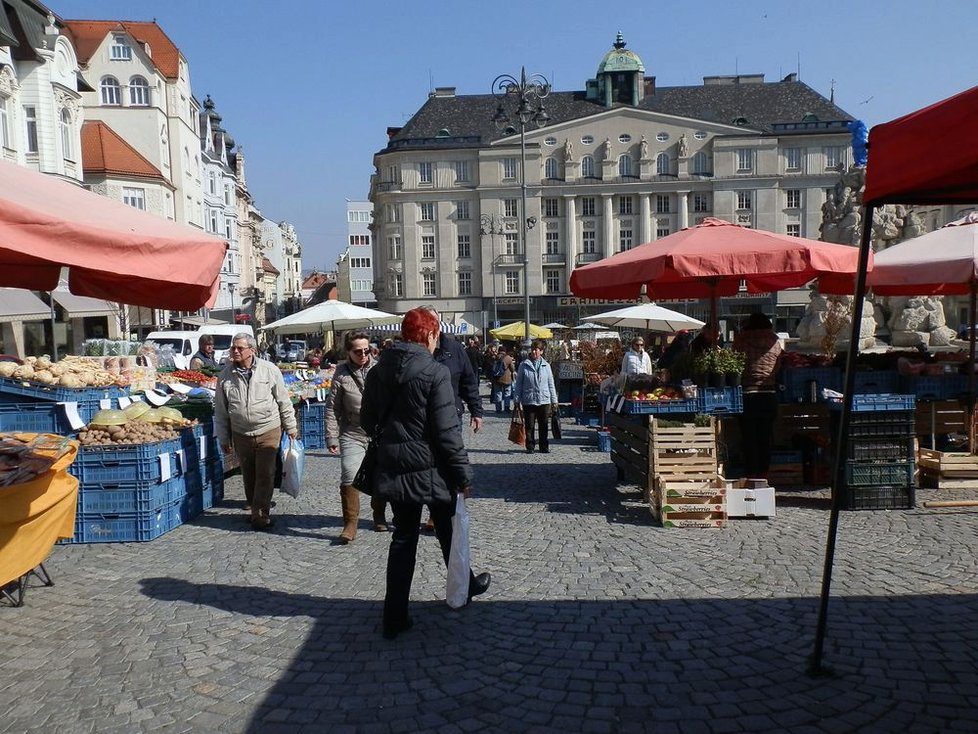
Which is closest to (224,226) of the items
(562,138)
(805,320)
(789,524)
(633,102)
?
(562,138)

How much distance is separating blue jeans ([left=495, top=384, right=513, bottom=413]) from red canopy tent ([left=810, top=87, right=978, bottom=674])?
15.2 meters

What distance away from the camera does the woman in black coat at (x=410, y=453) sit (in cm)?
461

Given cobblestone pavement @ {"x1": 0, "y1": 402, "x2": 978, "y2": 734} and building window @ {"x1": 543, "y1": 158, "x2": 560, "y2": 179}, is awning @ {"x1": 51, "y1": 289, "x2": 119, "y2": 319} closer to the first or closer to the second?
cobblestone pavement @ {"x1": 0, "y1": 402, "x2": 978, "y2": 734}

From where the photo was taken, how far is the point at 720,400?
7.76m

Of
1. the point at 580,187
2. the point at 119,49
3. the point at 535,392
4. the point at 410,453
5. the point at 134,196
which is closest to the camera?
the point at 410,453

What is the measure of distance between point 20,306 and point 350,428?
2034cm

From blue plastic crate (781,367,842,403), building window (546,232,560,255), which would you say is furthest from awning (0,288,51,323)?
building window (546,232,560,255)

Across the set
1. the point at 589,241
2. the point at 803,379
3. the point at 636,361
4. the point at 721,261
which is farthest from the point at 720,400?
the point at 589,241

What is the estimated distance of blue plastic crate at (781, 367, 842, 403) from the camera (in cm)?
891

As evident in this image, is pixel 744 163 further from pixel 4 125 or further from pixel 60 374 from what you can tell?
pixel 60 374

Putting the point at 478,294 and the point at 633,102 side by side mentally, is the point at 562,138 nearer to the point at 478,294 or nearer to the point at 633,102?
the point at 633,102

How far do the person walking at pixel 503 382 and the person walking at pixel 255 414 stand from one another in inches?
458

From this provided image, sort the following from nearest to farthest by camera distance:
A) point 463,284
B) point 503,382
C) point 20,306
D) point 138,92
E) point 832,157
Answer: point 503,382 → point 20,306 → point 138,92 → point 832,157 → point 463,284

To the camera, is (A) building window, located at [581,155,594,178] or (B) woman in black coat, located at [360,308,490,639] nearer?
(B) woman in black coat, located at [360,308,490,639]
